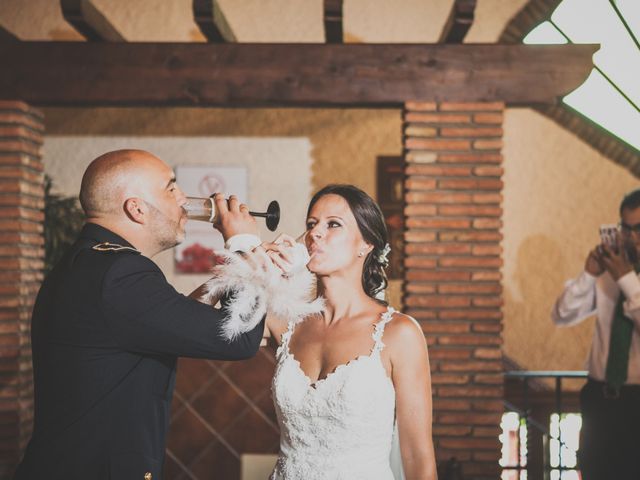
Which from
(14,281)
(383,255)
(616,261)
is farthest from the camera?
(14,281)

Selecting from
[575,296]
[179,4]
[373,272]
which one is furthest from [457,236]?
[179,4]

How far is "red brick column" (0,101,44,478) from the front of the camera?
4.14 meters

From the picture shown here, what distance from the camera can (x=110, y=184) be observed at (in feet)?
5.84

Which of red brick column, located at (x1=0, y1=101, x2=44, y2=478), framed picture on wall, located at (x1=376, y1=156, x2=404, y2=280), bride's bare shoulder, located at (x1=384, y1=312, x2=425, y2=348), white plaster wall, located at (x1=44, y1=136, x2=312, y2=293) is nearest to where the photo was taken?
bride's bare shoulder, located at (x1=384, y1=312, x2=425, y2=348)

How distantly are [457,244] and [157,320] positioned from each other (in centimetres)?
294

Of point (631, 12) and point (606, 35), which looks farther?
point (606, 35)

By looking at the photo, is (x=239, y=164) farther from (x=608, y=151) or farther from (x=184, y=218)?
(x=184, y=218)

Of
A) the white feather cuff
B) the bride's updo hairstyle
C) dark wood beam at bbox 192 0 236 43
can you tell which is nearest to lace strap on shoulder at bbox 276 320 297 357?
the bride's updo hairstyle

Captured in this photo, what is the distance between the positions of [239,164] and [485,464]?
3.81m

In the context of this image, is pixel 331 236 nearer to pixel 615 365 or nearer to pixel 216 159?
pixel 615 365

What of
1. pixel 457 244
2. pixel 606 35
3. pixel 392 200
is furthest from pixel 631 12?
pixel 457 244

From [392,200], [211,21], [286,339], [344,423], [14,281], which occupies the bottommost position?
[344,423]

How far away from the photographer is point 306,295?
6.79 feet

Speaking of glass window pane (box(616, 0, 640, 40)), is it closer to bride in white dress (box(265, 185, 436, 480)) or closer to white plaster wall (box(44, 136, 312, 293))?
white plaster wall (box(44, 136, 312, 293))
